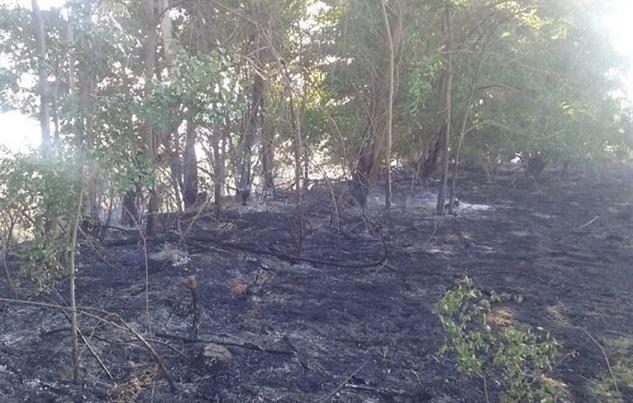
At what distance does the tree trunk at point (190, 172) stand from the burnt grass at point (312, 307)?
39cm

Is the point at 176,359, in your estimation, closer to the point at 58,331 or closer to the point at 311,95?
the point at 58,331

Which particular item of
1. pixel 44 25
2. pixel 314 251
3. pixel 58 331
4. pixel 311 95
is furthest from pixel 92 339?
pixel 311 95

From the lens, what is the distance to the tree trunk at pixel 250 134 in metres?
7.80

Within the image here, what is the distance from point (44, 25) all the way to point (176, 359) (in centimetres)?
344

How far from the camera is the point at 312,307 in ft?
19.8

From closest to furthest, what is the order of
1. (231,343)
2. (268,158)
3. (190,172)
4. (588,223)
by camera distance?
(231,343), (190,172), (268,158), (588,223)

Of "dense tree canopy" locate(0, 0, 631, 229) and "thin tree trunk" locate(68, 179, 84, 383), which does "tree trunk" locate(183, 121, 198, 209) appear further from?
"thin tree trunk" locate(68, 179, 84, 383)

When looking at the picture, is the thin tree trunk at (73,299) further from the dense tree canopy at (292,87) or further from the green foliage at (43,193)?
the dense tree canopy at (292,87)

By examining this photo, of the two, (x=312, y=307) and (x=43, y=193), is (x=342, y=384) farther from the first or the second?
(x=43, y=193)

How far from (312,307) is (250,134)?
3.21 m

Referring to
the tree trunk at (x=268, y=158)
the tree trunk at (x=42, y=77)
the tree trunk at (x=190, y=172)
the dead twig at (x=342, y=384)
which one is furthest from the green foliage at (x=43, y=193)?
the tree trunk at (x=268, y=158)

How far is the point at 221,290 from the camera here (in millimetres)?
6324

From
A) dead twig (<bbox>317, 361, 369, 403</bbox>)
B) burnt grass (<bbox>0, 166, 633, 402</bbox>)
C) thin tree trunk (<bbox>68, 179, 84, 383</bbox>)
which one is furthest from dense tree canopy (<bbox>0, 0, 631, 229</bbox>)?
dead twig (<bbox>317, 361, 369, 403</bbox>)

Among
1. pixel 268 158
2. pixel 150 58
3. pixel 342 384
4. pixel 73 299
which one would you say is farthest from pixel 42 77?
pixel 268 158
